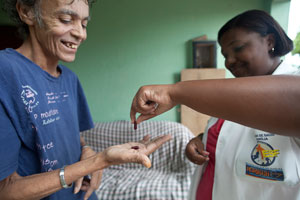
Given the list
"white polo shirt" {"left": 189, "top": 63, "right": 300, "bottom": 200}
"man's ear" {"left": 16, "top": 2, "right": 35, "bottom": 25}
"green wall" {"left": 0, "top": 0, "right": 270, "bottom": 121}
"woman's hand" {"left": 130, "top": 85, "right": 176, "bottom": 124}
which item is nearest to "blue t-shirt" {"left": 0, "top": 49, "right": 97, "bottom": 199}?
"man's ear" {"left": 16, "top": 2, "right": 35, "bottom": 25}

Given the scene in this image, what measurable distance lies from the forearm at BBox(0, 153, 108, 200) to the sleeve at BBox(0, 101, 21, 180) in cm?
5

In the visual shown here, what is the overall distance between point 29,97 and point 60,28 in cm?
29

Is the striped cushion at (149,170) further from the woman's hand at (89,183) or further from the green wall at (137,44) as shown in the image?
the woman's hand at (89,183)

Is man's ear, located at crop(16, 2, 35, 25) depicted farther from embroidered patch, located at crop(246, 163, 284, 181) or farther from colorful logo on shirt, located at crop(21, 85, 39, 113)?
embroidered patch, located at crop(246, 163, 284, 181)

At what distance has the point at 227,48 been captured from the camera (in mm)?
940

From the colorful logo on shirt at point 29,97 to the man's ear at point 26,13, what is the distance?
27 cm

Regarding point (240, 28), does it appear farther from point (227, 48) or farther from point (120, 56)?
point (120, 56)

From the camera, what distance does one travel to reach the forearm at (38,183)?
529mm

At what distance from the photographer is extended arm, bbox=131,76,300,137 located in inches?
14.2

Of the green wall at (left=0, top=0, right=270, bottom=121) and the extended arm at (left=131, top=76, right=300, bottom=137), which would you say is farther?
the green wall at (left=0, top=0, right=270, bottom=121)

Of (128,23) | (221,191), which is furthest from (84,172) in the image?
(128,23)

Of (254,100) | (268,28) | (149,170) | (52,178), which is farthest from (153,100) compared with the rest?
(149,170)

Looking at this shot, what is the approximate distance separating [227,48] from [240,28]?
0.35ft

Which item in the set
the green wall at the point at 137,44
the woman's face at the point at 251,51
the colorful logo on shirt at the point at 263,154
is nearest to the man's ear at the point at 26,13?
the woman's face at the point at 251,51
